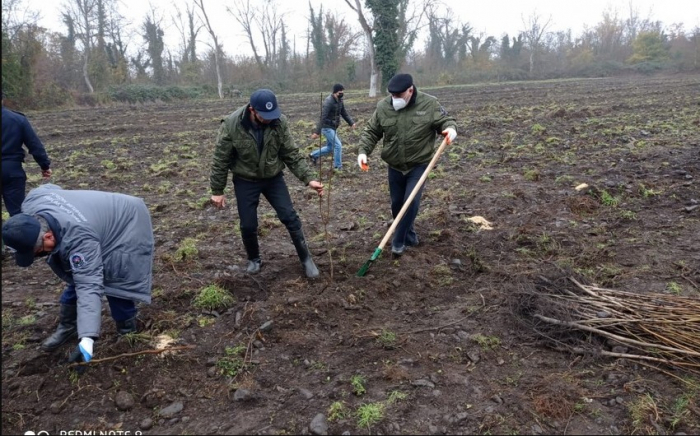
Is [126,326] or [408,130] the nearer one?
[126,326]

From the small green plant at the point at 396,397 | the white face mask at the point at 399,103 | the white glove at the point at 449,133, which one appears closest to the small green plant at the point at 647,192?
the white glove at the point at 449,133

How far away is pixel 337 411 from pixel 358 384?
0.27m

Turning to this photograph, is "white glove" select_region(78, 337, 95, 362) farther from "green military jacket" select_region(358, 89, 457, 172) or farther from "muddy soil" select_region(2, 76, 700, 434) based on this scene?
"green military jacket" select_region(358, 89, 457, 172)

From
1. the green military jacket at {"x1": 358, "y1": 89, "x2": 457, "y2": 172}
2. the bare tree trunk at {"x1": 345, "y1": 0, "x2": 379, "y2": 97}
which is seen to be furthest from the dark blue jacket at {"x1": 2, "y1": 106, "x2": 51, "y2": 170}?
the bare tree trunk at {"x1": 345, "y1": 0, "x2": 379, "y2": 97}

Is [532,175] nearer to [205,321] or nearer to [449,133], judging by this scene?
[449,133]

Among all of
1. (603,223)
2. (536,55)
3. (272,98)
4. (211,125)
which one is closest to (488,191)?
(603,223)

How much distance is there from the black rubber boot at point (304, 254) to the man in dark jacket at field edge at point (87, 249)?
1425 millimetres

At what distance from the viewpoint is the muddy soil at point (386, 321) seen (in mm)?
2877

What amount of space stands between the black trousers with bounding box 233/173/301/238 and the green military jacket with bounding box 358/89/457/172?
43.1 inches

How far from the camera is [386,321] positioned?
3914 millimetres

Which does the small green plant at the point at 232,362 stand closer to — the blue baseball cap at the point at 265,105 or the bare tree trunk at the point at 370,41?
the blue baseball cap at the point at 265,105

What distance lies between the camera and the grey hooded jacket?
2811 mm

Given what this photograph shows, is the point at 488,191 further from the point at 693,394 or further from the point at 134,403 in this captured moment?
the point at 134,403

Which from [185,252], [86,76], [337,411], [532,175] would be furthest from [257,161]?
[86,76]
